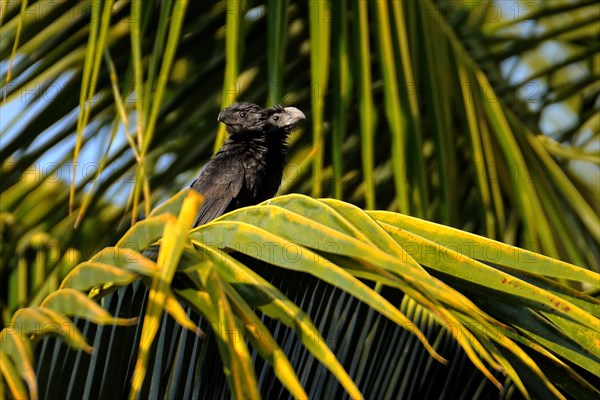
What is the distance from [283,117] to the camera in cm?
381

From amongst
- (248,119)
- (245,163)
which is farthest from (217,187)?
(248,119)

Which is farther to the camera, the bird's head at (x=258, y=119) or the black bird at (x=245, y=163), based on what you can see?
the black bird at (x=245, y=163)

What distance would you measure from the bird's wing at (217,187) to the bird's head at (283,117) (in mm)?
273

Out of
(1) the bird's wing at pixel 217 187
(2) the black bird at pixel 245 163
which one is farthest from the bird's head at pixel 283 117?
(1) the bird's wing at pixel 217 187

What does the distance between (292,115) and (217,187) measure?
0.51 metres

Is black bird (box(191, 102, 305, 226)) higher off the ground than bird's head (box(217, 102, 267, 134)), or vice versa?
bird's head (box(217, 102, 267, 134))

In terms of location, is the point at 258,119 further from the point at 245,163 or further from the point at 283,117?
the point at 283,117

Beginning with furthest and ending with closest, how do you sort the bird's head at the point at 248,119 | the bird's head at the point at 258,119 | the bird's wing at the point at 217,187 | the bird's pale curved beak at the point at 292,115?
the bird's head at the point at 248,119 → the bird's wing at the point at 217,187 → the bird's head at the point at 258,119 → the bird's pale curved beak at the point at 292,115

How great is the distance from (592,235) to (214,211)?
63.7 inches

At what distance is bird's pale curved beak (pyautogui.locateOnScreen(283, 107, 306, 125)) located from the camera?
11.7 feet

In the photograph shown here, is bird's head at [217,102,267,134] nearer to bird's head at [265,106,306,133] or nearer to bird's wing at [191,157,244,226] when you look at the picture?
bird's head at [265,106,306,133]

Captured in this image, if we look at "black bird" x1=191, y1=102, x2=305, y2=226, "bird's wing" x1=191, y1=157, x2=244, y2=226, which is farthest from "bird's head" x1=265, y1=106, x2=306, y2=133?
"bird's wing" x1=191, y1=157, x2=244, y2=226

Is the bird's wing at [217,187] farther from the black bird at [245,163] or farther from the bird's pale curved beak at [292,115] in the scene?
the bird's pale curved beak at [292,115]

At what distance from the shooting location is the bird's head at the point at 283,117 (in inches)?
142
